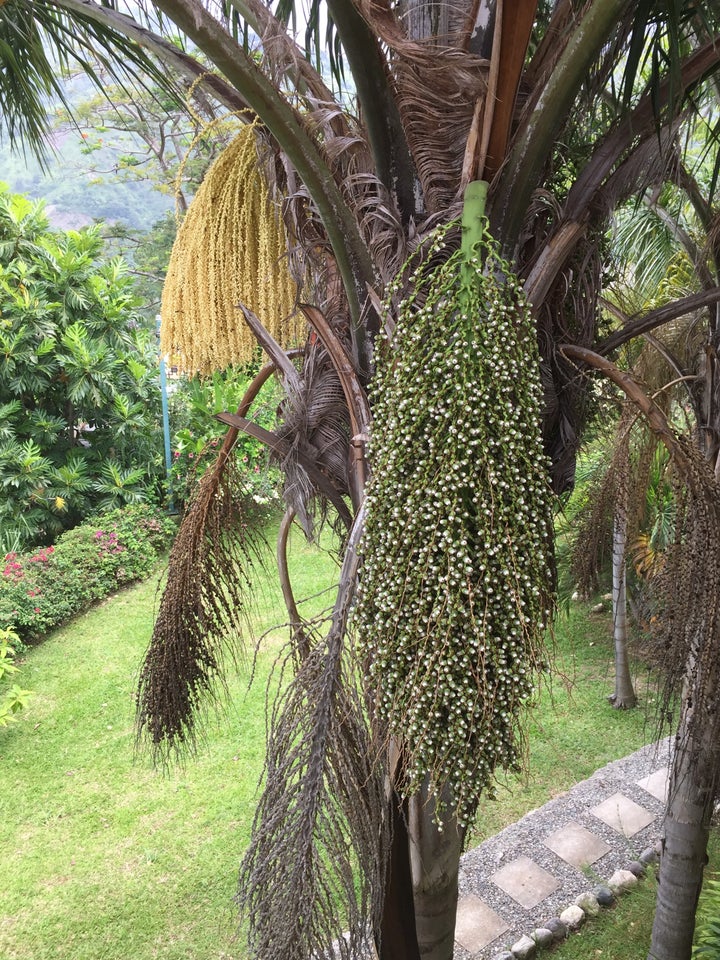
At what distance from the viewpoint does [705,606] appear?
7.48 ft

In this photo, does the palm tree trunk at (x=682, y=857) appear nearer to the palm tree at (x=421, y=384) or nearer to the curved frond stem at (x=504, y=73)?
the palm tree at (x=421, y=384)

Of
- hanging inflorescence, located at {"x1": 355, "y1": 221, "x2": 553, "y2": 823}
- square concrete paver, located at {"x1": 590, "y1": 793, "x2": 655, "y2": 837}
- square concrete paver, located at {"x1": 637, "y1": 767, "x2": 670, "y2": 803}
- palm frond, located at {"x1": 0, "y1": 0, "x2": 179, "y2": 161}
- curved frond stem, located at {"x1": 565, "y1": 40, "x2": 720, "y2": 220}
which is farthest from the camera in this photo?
square concrete paver, located at {"x1": 637, "y1": 767, "x2": 670, "y2": 803}

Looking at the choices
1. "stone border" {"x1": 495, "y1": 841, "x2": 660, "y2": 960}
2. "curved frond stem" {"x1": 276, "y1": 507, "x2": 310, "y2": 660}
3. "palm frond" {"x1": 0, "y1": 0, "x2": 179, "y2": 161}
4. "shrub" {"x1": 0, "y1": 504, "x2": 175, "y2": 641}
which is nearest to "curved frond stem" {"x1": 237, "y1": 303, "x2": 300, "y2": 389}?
"curved frond stem" {"x1": 276, "y1": 507, "x2": 310, "y2": 660}

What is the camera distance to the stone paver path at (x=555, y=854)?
3902mm

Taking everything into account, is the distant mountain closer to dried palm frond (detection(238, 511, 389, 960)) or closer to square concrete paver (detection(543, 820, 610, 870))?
square concrete paver (detection(543, 820, 610, 870))

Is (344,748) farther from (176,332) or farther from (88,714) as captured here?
(88,714)

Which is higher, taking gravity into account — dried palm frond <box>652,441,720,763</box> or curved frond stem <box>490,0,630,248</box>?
curved frond stem <box>490,0,630,248</box>

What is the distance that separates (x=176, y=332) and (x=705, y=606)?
1718mm

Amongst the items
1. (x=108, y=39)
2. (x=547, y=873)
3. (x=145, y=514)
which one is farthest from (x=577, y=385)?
(x=145, y=514)

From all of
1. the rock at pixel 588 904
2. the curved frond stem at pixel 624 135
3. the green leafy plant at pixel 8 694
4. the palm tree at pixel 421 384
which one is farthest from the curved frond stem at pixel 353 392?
the green leafy plant at pixel 8 694

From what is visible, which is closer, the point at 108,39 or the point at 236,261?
the point at 236,261

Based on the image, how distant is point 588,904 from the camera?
407 centimetres

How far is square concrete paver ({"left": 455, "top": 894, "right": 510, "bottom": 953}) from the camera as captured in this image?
12.4 ft

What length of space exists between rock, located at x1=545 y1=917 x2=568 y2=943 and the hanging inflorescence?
9.30ft
